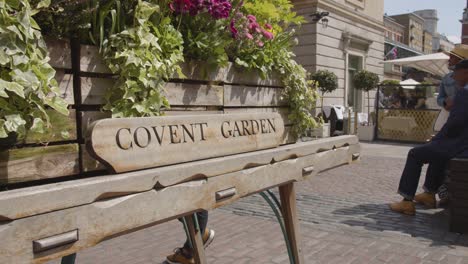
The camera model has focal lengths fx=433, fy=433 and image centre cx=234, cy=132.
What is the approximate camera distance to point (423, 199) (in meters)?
5.32

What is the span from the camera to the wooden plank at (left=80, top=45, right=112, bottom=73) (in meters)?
1.35

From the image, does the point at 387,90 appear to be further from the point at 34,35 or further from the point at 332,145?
the point at 34,35

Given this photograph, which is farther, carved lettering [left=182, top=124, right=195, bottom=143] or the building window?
the building window

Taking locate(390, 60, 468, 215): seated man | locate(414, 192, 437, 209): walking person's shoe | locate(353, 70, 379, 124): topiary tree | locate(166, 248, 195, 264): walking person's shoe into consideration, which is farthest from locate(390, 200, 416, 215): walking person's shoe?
locate(353, 70, 379, 124): topiary tree

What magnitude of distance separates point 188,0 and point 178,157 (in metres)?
0.60

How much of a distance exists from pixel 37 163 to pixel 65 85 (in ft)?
0.82

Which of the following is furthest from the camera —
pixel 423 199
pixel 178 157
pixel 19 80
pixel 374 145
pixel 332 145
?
pixel 374 145

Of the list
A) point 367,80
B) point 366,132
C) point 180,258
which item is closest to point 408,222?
point 180,258

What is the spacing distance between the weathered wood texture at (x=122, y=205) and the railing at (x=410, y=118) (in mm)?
12370

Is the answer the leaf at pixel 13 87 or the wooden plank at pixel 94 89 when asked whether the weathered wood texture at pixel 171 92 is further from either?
the leaf at pixel 13 87

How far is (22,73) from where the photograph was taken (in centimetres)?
112

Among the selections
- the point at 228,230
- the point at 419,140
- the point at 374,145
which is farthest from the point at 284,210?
the point at 419,140

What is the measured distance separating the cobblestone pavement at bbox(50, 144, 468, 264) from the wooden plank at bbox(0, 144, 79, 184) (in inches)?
99.8

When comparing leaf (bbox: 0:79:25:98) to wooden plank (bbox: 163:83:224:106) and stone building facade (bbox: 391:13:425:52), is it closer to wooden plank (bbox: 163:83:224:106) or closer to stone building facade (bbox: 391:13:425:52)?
wooden plank (bbox: 163:83:224:106)
